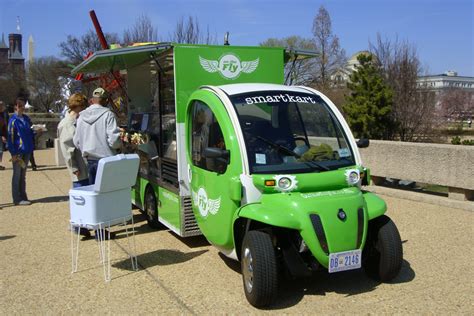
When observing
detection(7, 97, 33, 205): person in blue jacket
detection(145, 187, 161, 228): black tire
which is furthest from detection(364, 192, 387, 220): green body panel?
detection(7, 97, 33, 205): person in blue jacket

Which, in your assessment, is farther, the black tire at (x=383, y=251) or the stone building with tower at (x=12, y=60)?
the stone building with tower at (x=12, y=60)

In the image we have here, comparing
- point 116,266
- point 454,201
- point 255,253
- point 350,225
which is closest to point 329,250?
point 350,225

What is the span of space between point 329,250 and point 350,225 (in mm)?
294

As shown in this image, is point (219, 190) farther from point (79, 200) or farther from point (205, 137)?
point (79, 200)

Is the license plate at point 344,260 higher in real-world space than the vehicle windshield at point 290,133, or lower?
lower

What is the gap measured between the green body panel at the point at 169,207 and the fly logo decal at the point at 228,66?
1597 millimetres

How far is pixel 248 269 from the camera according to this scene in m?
4.24

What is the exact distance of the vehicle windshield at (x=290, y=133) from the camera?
456cm

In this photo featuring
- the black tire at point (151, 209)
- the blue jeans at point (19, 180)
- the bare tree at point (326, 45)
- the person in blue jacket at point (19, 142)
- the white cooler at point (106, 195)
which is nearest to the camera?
the white cooler at point (106, 195)

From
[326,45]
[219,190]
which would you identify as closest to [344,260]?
[219,190]

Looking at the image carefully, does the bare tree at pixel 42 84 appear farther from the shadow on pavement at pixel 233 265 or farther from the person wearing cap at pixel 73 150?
the shadow on pavement at pixel 233 265

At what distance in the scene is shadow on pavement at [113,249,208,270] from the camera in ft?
17.6

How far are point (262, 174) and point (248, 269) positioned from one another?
0.85 meters

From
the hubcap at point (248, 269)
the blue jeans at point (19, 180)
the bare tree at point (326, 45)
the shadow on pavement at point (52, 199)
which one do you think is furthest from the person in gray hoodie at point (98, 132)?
the bare tree at point (326, 45)
